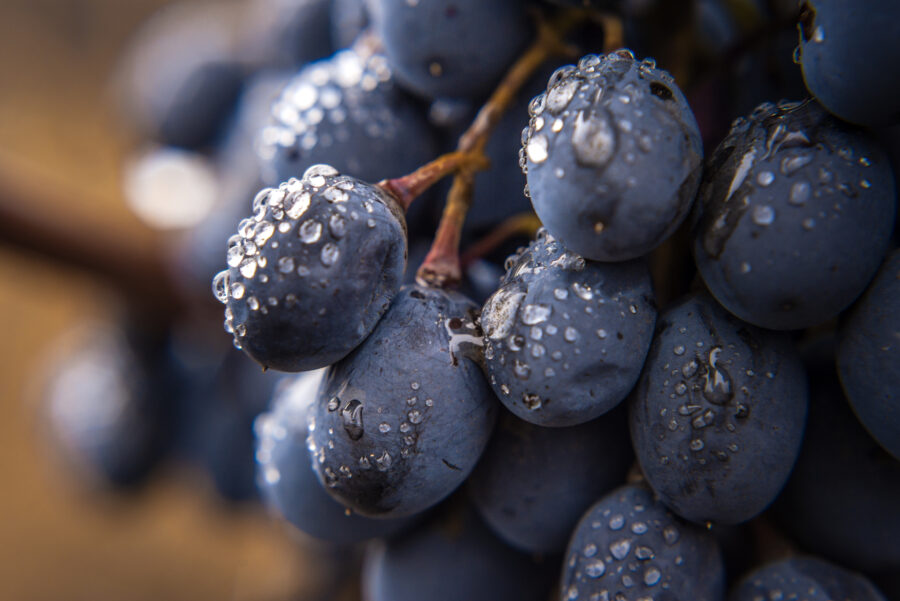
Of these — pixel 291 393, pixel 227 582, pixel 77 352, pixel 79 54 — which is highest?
pixel 79 54

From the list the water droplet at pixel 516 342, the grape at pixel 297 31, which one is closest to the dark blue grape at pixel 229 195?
the grape at pixel 297 31

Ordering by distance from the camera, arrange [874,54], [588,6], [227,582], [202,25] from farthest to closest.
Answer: [227,582]
[202,25]
[588,6]
[874,54]

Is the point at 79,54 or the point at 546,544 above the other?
the point at 79,54

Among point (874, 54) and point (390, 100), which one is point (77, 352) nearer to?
point (390, 100)

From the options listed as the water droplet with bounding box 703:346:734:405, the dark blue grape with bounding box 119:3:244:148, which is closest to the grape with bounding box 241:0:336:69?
the dark blue grape with bounding box 119:3:244:148

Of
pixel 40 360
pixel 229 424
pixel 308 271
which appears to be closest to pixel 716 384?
pixel 308 271

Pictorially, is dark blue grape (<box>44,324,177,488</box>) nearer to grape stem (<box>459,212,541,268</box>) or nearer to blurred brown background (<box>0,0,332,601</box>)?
blurred brown background (<box>0,0,332,601</box>)

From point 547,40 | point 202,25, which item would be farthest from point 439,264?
point 202,25
